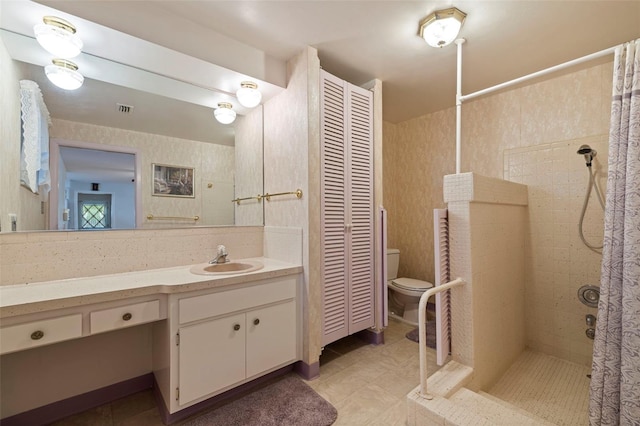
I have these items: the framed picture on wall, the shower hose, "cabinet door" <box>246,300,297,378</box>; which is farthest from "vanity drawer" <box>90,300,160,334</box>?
A: the shower hose

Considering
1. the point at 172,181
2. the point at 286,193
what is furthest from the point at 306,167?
the point at 172,181

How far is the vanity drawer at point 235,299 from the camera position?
56.9 inches

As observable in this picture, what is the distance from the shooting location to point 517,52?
201 cm

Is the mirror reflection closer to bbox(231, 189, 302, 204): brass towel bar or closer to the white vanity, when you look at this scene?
bbox(231, 189, 302, 204): brass towel bar

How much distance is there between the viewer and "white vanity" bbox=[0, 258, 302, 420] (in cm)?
116

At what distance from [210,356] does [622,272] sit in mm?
2016

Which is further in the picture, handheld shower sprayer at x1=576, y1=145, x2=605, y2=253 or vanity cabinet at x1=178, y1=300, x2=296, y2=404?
handheld shower sprayer at x1=576, y1=145, x2=605, y2=253

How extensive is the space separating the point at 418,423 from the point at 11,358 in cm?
207

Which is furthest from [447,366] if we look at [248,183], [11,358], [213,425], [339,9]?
[11,358]

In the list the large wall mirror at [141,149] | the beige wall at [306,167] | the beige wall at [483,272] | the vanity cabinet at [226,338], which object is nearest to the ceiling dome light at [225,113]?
the large wall mirror at [141,149]

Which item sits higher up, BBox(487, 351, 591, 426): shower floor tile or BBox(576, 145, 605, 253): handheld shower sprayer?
BBox(576, 145, 605, 253): handheld shower sprayer

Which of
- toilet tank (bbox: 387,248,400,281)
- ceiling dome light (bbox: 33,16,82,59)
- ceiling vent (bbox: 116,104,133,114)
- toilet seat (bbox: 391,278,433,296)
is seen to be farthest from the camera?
toilet tank (bbox: 387,248,400,281)

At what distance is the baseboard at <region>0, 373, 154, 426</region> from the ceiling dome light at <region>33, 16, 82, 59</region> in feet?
6.16

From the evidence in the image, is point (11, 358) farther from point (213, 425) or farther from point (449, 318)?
point (449, 318)
